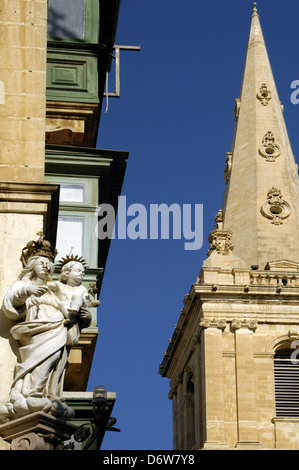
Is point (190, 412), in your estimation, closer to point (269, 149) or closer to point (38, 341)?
point (269, 149)

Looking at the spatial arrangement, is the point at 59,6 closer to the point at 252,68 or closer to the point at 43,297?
the point at 43,297

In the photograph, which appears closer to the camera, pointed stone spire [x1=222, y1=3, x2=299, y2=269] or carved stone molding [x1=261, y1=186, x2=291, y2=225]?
pointed stone spire [x1=222, y1=3, x2=299, y2=269]

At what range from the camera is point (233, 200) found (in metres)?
59.0

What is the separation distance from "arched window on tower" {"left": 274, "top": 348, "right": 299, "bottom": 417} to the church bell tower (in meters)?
0.04

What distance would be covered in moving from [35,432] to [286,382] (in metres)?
39.0

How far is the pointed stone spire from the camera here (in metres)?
56.0

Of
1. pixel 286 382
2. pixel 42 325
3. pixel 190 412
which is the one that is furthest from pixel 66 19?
pixel 190 412

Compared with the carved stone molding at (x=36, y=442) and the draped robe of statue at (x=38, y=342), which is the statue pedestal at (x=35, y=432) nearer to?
the carved stone molding at (x=36, y=442)

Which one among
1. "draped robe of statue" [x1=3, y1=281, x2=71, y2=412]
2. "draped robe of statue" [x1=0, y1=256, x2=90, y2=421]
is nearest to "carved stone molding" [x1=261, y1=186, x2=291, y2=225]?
"draped robe of statue" [x1=0, y1=256, x2=90, y2=421]

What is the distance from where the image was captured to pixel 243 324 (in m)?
50.9

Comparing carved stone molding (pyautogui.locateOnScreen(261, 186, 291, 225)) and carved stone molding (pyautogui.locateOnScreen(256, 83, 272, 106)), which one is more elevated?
carved stone molding (pyautogui.locateOnScreen(256, 83, 272, 106))

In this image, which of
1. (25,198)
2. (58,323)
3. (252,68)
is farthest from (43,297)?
(252,68)

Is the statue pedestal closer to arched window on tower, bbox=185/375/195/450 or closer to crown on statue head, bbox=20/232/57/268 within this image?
crown on statue head, bbox=20/232/57/268

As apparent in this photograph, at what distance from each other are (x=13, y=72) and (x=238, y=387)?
35.1m
